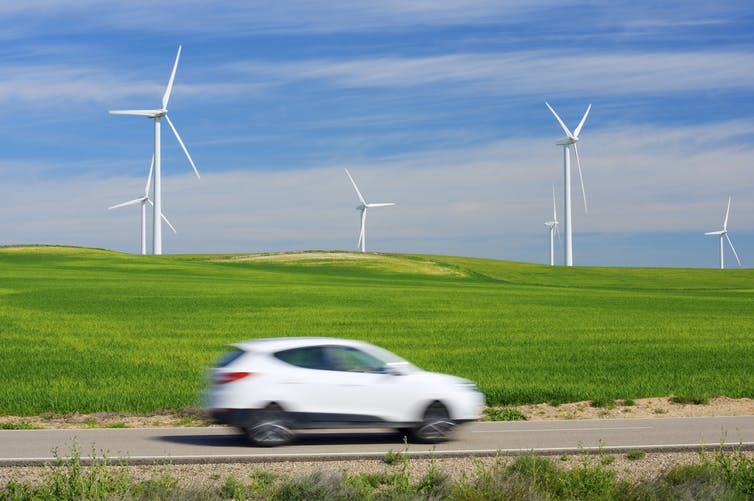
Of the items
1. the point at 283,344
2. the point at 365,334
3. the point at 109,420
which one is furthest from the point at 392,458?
the point at 365,334

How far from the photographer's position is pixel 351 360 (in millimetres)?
16078

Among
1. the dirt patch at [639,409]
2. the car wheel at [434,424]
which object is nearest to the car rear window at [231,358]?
the car wheel at [434,424]

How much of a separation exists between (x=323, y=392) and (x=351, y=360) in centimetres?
69

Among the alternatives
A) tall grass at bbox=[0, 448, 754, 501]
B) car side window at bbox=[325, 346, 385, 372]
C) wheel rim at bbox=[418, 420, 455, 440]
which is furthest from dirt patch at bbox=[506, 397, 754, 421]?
tall grass at bbox=[0, 448, 754, 501]

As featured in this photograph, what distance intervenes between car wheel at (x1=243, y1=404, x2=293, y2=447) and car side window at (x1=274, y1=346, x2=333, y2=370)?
2.39ft

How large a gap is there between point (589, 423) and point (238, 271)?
61.4 meters

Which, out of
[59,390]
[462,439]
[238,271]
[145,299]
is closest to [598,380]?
[462,439]

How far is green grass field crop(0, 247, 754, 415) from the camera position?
23.5 meters

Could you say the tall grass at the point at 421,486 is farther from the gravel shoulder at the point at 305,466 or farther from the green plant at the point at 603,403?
the green plant at the point at 603,403

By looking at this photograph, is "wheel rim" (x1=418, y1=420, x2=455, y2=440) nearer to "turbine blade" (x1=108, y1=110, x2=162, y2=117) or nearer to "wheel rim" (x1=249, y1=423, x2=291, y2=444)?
"wheel rim" (x1=249, y1=423, x2=291, y2=444)

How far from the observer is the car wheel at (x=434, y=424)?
1627cm

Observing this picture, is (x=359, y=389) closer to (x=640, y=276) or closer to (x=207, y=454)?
(x=207, y=454)

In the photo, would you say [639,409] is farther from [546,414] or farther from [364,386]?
[364,386]

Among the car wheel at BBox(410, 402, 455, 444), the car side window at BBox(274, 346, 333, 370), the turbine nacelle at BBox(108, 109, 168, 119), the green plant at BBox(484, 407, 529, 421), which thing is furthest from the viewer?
the turbine nacelle at BBox(108, 109, 168, 119)
